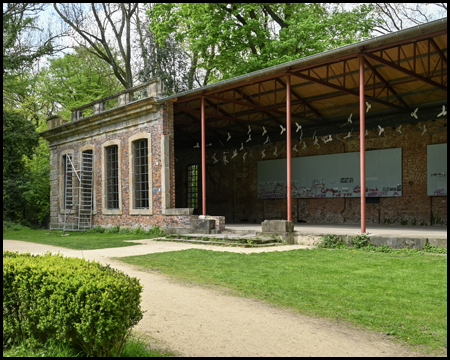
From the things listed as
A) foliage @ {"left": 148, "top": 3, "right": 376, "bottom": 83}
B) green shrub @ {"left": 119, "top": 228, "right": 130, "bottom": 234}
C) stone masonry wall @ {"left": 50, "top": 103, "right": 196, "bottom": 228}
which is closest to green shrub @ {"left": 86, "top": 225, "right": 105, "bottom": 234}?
stone masonry wall @ {"left": 50, "top": 103, "right": 196, "bottom": 228}

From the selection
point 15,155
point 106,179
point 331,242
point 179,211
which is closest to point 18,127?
point 15,155

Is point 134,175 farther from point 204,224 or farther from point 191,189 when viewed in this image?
point 191,189

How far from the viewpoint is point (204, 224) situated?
14.3 meters

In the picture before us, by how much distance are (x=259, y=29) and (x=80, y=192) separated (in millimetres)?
12123

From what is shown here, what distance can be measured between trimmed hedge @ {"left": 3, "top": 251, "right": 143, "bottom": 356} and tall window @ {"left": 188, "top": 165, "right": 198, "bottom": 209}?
2073 centimetres

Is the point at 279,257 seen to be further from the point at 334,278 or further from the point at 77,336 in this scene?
the point at 77,336

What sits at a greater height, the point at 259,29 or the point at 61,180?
the point at 259,29

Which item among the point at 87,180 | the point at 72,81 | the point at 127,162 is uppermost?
the point at 72,81

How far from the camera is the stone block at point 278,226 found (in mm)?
12023

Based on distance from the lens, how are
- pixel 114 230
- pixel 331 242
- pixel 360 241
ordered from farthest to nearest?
pixel 114 230, pixel 331 242, pixel 360 241

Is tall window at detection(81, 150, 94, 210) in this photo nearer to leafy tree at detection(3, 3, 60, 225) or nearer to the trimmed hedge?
leafy tree at detection(3, 3, 60, 225)

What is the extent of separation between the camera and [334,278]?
7.08 m

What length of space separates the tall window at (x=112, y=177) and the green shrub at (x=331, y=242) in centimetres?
1043

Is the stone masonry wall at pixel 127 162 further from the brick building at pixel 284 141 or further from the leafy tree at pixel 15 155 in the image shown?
the leafy tree at pixel 15 155
